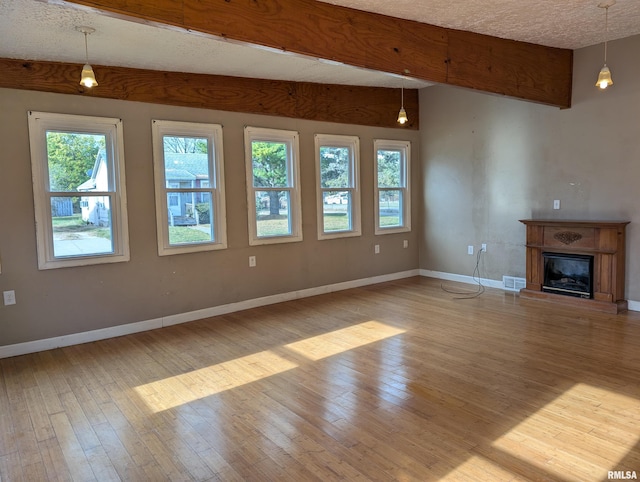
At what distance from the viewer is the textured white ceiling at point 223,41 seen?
311 centimetres

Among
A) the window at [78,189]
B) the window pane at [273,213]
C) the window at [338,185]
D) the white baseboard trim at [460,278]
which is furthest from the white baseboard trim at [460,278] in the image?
the window at [78,189]

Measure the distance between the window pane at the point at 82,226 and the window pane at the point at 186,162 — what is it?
2.45 feet

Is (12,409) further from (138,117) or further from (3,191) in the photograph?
(138,117)

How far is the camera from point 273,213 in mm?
5668

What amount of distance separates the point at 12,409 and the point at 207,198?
2.79 m

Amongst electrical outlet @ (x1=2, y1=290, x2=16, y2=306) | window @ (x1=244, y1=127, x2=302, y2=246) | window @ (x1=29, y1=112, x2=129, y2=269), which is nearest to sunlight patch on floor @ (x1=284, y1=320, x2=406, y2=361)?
window @ (x1=244, y1=127, x2=302, y2=246)

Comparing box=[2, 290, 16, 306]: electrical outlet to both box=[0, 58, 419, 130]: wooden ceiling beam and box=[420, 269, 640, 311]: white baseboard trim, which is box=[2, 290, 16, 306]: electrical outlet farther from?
box=[420, 269, 640, 311]: white baseboard trim

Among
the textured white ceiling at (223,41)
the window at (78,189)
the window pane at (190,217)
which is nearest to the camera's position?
the textured white ceiling at (223,41)

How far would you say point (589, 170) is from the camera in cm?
518

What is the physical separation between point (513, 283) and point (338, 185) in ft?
9.04

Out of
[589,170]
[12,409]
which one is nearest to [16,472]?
[12,409]

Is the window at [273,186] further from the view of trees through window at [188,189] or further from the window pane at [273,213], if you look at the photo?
the view of trees through window at [188,189]

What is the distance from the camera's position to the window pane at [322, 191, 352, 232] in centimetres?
617

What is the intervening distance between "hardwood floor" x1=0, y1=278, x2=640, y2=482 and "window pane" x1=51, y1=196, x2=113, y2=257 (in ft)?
3.12
